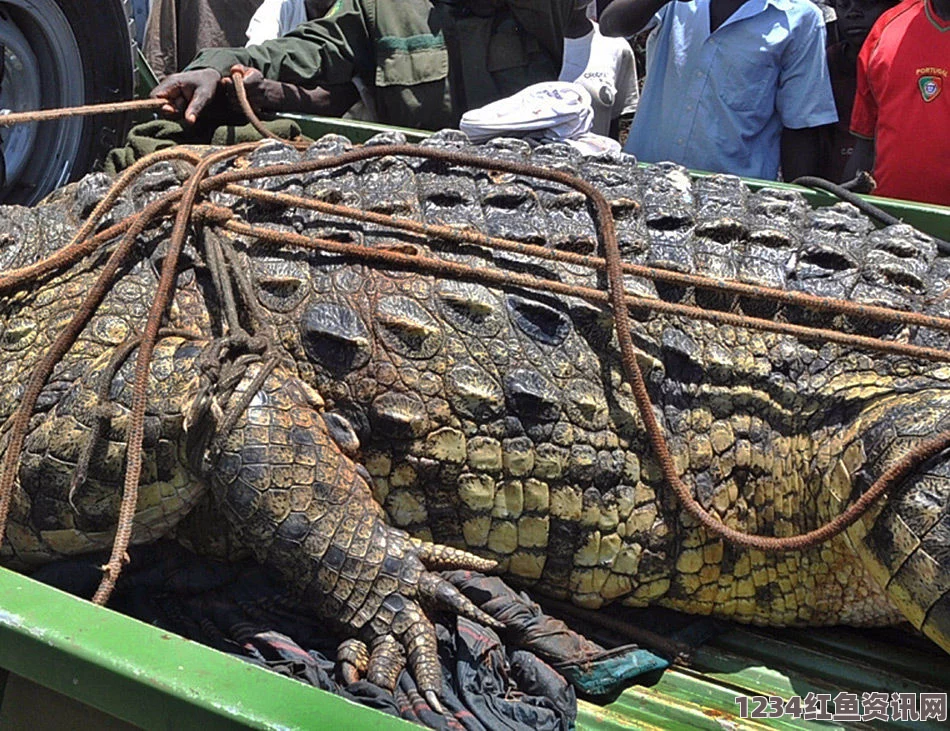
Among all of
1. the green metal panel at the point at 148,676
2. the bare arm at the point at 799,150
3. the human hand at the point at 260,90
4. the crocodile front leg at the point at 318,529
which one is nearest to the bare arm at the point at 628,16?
the bare arm at the point at 799,150

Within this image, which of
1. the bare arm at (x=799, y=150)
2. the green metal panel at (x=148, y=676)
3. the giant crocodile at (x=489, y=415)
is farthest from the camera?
the bare arm at (x=799, y=150)

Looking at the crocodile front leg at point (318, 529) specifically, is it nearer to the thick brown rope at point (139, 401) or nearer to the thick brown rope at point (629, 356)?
the thick brown rope at point (139, 401)

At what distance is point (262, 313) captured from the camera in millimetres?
2062

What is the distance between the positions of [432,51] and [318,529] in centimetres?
199

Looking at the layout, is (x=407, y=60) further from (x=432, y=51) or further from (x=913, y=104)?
(x=913, y=104)

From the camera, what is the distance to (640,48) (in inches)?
247

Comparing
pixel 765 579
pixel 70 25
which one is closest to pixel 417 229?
pixel 765 579

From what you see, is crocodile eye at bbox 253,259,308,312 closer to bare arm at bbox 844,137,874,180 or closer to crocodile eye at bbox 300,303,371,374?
crocodile eye at bbox 300,303,371,374

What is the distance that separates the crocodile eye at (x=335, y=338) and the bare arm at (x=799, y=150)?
2.08 metres

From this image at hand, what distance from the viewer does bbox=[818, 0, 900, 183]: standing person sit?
4.01 m

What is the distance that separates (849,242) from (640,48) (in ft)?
14.3

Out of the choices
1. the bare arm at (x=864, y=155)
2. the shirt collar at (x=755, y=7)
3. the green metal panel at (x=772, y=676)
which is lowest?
the green metal panel at (x=772, y=676)

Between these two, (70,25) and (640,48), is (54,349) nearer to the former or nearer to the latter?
(70,25)

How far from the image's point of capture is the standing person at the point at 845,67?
4.01m
